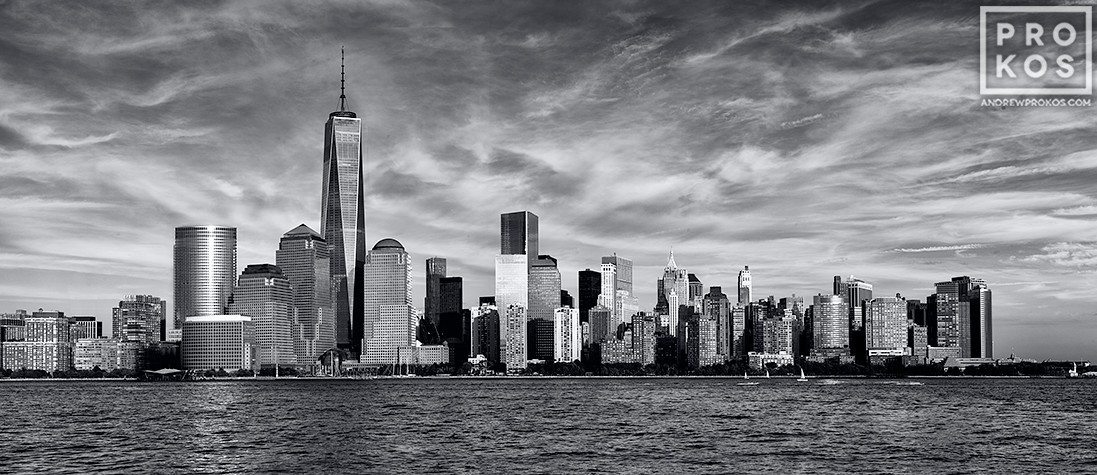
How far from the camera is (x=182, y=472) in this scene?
72.2m

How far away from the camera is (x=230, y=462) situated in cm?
7750

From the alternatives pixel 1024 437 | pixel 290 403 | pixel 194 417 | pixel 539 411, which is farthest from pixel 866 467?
pixel 290 403

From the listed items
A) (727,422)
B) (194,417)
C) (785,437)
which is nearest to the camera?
(785,437)

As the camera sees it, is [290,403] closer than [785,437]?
No

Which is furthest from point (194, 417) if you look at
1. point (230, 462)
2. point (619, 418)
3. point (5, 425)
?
point (230, 462)

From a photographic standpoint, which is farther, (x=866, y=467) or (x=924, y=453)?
(x=924, y=453)

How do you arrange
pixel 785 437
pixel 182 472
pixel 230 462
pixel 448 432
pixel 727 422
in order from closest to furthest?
1. pixel 182 472
2. pixel 230 462
3. pixel 785 437
4. pixel 448 432
5. pixel 727 422

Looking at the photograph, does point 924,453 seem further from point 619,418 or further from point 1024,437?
point 619,418

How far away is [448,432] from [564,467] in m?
29.9

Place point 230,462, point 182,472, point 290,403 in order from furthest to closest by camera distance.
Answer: point 290,403 → point 230,462 → point 182,472

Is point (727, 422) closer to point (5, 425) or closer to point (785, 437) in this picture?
point (785, 437)

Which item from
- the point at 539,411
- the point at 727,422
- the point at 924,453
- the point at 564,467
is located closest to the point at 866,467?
the point at 924,453

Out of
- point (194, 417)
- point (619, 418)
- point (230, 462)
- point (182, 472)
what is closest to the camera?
point (182, 472)

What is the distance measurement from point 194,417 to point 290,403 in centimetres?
4138
